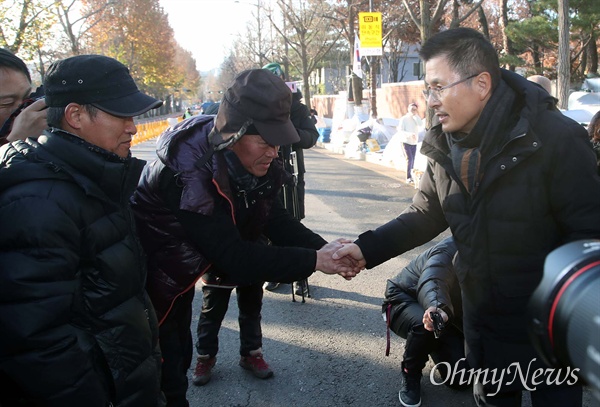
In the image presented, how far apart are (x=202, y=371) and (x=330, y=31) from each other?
39.5 metres

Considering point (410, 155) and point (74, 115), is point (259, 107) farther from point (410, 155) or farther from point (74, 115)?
point (410, 155)

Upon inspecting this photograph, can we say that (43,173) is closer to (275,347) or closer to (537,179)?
(537,179)

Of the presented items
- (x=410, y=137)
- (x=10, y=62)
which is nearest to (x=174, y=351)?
(x=10, y=62)

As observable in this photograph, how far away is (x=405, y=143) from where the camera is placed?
36.6 ft

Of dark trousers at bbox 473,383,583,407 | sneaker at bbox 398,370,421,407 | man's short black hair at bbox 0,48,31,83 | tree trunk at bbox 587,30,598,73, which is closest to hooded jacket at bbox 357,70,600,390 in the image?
dark trousers at bbox 473,383,583,407

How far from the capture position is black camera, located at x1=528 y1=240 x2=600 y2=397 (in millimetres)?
1061

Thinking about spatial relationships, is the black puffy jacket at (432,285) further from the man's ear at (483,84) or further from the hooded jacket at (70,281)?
the hooded jacket at (70,281)

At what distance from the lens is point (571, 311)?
1132mm

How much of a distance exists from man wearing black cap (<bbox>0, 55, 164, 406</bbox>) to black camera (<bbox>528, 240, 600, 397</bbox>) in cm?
135

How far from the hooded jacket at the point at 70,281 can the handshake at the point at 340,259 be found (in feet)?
3.53

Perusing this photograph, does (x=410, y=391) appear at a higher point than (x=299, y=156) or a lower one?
lower

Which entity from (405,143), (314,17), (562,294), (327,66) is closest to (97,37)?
(314,17)

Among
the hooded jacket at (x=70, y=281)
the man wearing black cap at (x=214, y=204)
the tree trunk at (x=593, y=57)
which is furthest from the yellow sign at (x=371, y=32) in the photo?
the hooded jacket at (x=70, y=281)

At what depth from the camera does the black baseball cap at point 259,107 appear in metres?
2.30
